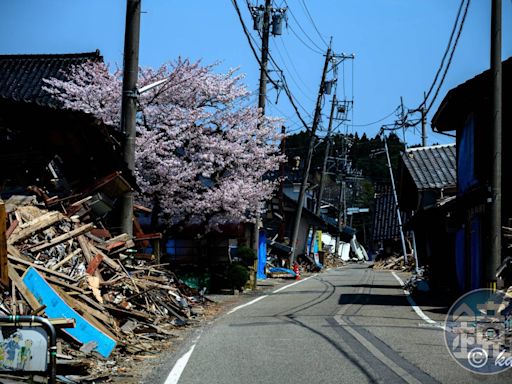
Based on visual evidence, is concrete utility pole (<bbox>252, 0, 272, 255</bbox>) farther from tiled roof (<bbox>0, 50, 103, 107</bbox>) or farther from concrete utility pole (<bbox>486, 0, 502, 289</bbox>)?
concrete utility pole (<bbox>486, 0, 502, 289</bbox>)

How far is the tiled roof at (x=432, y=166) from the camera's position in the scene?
3469 cm

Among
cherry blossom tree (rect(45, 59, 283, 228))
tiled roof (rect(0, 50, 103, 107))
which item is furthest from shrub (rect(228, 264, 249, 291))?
tiled roof (rect(0, 50, 103, 107))

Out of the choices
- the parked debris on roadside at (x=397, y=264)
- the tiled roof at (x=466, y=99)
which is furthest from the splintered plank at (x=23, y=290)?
the parked debris on roadside at (x=397, y=264)

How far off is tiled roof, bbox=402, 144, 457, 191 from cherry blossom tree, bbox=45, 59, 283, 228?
912cm

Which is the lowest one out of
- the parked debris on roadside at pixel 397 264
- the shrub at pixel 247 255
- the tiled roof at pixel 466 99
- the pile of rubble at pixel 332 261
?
the pile of rubble at pixel 332 261

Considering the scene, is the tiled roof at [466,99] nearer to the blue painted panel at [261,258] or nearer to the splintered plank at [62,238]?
the splintered plank at [62,238]

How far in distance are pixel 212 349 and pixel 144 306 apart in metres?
3.96

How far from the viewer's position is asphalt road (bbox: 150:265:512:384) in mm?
9203

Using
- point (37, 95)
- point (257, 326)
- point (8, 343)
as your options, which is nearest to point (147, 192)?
point (37, 95)

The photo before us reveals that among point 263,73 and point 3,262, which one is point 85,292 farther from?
point 263,73

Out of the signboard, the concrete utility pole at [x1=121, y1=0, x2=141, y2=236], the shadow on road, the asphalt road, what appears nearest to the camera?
the signboard

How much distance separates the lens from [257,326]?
15156mm

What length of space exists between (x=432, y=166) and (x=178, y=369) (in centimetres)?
2778

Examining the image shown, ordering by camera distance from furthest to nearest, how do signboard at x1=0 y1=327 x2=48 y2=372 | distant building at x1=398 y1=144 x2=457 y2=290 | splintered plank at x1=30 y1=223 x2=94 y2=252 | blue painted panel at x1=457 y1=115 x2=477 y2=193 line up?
distant building at x1=398 y1=144 x2=457 y2=290
blue painted panel at x1=457 y1=115 x2=477 y2=193
splintered plank at x1=30 y1=223 x2=94 y2=252
signboard at x1=0 y1=327 x2=48 y2=372
